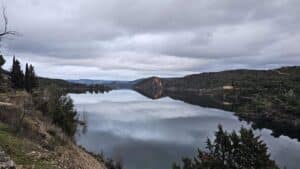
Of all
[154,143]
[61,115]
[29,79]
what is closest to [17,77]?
[29,79]

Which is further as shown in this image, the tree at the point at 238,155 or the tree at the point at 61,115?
the tree at the point at 61,115

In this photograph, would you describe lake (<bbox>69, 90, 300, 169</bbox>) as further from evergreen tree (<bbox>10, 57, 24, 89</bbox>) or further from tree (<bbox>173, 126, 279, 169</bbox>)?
evergreen tree (<bbox>10, 57, 24, 89</bbox>)

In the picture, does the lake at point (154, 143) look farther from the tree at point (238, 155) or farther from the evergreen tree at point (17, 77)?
the evergreen tree at point (17, 77)

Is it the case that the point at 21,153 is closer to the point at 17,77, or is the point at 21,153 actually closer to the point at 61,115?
the point at 61,115

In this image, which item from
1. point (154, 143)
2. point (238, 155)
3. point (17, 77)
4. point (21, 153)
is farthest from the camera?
point (17, 77)

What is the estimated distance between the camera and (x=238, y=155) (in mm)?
20250

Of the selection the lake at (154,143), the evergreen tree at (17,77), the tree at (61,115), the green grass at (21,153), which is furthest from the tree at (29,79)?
the green grass at (21,153)

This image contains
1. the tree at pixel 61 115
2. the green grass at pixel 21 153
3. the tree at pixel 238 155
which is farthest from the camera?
the tree at pixel 61 115

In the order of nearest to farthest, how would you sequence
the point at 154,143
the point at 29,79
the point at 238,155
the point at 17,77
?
1. the point at 238,155
2. the point at 154,143
3. the point at 17,77
4. the point at 29,79

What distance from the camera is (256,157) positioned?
19500mm

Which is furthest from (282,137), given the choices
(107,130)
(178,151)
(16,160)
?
(16,160)

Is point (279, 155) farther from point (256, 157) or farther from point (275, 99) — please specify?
point (275, 99)

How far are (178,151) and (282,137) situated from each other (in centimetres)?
3354

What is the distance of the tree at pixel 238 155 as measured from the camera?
1941cm
